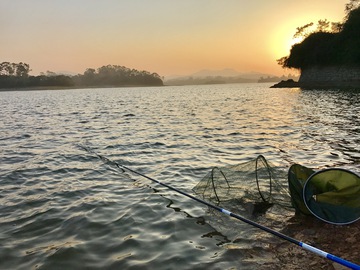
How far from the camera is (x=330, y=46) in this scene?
86125 mm

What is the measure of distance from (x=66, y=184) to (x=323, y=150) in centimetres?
1044

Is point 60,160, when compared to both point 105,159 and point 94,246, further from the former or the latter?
point 94,246

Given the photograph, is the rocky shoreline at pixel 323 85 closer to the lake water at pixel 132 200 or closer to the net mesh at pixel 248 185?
the lake water at pixel 132 200

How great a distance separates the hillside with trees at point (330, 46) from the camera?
78.4 m

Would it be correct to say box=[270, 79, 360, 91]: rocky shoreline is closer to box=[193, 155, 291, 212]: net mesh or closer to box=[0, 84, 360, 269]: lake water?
box=[0, 84, 360, 269]: lake water

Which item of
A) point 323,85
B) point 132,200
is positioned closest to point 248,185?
point 132,200

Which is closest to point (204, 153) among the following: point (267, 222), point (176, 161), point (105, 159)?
point (176, 161)

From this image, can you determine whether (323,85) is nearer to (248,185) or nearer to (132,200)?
(248,185)

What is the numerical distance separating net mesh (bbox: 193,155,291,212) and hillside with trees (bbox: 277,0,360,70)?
77.9 meters

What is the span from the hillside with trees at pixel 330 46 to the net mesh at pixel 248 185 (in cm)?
7787

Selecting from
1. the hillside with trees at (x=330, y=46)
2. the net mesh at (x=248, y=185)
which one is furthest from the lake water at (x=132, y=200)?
the hillside with trees at (x=330, y=46)

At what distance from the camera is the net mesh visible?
7625 mm

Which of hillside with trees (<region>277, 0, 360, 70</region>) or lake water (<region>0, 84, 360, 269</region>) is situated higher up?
hillside with trees (<region>277, 0, 360, 70</region>)

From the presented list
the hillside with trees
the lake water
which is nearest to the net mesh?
the lake water
